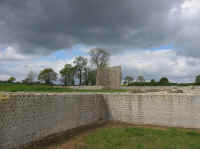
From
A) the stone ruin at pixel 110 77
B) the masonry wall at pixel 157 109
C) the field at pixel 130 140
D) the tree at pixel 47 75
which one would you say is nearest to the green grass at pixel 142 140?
the field at pixel 130 140

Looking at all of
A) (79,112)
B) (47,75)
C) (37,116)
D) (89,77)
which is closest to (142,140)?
(79,112)

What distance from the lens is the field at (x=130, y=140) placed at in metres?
5.47

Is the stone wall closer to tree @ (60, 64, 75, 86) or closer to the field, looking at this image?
the field

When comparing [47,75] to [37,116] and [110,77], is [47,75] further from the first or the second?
[37,116]

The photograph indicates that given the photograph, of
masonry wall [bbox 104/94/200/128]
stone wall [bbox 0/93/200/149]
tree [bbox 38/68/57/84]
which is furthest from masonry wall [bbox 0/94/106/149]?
tree [bbox 38/68/57/84]

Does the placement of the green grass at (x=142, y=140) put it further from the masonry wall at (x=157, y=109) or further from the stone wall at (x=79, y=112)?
the stone wall at (x=79, y=112)

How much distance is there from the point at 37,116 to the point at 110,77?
20.9 metres

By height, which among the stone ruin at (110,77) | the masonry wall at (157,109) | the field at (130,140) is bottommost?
the field at (130,140)

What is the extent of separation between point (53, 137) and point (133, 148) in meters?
2.98

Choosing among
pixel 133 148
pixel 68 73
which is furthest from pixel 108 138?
pixel 68 73

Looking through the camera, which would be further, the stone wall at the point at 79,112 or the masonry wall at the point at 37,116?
the stone wall at the point at 79,112

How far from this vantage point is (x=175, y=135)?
665 cm

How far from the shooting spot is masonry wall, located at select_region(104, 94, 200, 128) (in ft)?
25.3

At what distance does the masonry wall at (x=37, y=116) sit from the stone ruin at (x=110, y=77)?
55.7ft
